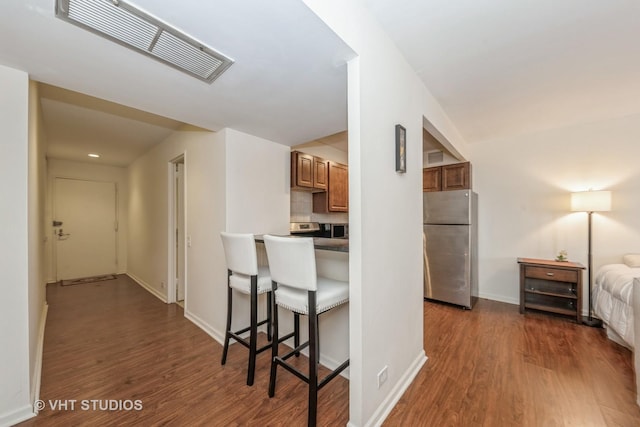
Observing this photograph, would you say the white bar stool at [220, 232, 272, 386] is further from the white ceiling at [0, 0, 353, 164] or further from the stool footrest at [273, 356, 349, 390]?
the white ceiling at [0, 0, 353, 164]

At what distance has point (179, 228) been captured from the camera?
3660 mm

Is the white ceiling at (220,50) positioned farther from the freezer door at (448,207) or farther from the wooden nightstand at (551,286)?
the wooden nightstand at (551,286)

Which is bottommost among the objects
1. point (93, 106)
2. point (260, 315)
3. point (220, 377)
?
point (220, 377)

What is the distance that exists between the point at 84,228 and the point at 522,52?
7.25 meters

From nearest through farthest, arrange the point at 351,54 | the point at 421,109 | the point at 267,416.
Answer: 1. the point at 351,54
2. the point at 267,416
3. the point at 421,109

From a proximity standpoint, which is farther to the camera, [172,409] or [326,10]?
[172,409]

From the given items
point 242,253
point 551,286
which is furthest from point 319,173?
point 551,286

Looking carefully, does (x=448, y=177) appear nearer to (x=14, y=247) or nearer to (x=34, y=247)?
(x=14, y=247)

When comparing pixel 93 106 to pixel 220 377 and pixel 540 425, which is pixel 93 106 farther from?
pixel 540 425

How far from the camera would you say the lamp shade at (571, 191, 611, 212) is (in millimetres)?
2908

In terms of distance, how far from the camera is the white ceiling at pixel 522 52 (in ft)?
4.77

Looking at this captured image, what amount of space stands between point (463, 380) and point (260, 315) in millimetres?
1886

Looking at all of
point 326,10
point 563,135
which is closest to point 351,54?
point 326,10

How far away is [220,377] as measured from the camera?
1.98 metres
